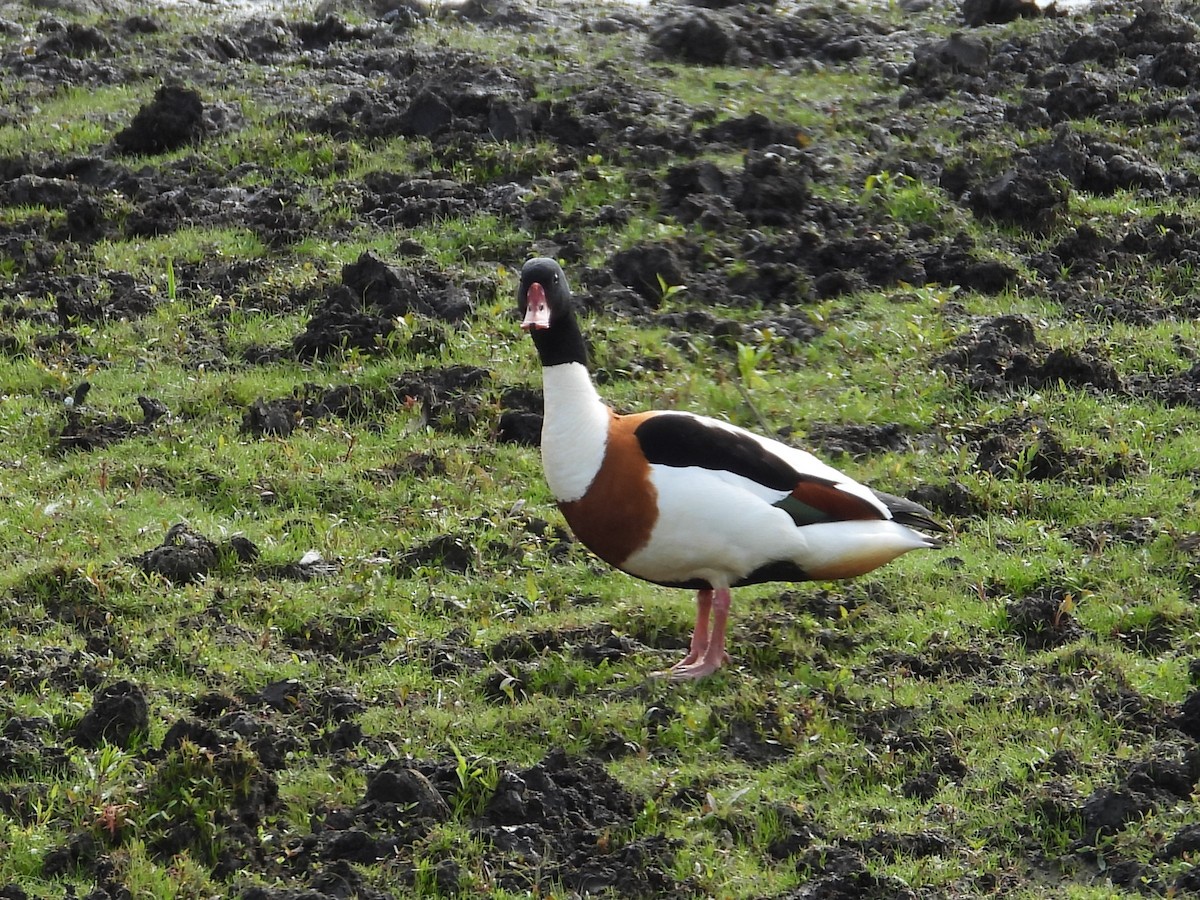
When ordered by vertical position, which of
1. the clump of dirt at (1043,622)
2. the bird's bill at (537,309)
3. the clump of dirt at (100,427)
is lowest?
the clump of dirt at (100,427)

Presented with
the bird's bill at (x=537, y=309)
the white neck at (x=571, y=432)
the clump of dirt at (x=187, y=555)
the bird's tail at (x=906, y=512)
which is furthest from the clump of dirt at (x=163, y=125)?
the bird's tail at (x=906, y=512)

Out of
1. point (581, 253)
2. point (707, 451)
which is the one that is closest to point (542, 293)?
point (707, 451)

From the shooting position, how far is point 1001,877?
558 centimetres

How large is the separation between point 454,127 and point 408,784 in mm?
7893

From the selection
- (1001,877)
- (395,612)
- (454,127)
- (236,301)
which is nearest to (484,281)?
(236,301)

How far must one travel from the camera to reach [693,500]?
22.4ft

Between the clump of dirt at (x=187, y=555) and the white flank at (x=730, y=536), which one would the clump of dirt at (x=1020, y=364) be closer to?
the white flank at (x=730, y=536)

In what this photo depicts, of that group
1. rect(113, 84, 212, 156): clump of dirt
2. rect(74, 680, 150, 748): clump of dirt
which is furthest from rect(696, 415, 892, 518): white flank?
rect(113, 84, 212, 156): clump of dirt

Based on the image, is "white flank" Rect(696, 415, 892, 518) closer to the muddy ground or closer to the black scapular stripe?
the black scapular stripe

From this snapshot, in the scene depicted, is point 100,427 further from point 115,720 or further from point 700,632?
point 700,632

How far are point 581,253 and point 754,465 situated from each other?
4.57 meters

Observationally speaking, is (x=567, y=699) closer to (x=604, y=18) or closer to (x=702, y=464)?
(x=702, y=464)

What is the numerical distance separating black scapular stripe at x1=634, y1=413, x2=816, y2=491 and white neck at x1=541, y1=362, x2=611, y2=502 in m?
0.19

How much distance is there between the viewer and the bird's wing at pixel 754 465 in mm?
6953
